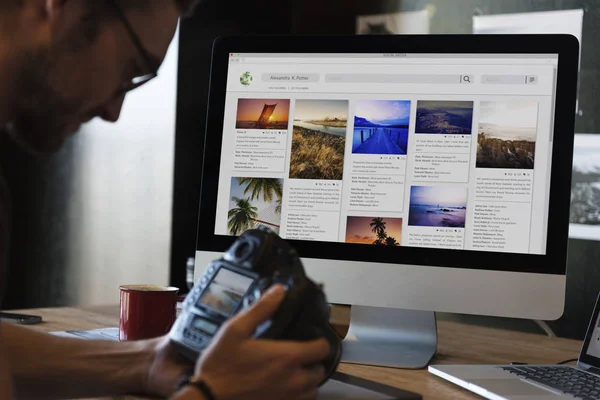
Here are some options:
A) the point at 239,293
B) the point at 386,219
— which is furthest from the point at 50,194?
the point at 239,293

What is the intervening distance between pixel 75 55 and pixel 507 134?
2.20 ft

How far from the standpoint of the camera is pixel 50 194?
8.66 ft

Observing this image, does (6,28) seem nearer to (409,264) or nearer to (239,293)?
(239,293)

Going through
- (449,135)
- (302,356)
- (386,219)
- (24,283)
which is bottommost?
(24,283)

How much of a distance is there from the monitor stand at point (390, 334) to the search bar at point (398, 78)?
1.20ft

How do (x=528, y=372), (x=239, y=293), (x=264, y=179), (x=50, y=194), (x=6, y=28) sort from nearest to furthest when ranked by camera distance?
(x=6, y=28) < (x=239, y=293) < (x=528, y=372) < (x=264, y=179) < (x=50, y=194)

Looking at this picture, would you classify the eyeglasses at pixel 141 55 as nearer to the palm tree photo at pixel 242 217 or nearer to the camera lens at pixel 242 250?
the camera lens at pixel 242 250

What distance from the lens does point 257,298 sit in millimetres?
758

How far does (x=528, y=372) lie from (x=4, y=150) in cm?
219

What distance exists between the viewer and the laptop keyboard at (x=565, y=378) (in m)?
0.89

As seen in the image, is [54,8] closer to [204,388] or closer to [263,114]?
[204,388]

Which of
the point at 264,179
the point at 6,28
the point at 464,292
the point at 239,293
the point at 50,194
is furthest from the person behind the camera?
the point at 50,194

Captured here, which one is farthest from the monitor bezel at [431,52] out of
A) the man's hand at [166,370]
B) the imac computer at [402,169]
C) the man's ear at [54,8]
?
the man's ear at [54,8]

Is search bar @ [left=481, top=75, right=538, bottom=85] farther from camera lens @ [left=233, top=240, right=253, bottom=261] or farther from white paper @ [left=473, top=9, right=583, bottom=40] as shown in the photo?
white paper @ [left=473, top=9, right=583, bottom=40]
